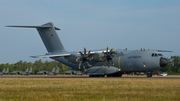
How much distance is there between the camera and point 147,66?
3744 cm

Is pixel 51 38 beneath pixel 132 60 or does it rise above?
above

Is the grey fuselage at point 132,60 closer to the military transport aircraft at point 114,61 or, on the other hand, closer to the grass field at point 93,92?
the military transport aircraft at point 114,61

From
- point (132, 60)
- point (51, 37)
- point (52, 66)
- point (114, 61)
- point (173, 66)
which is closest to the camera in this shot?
point (132, 60)

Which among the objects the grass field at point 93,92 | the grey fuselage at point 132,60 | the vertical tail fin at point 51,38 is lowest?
the grass field at point 93,92

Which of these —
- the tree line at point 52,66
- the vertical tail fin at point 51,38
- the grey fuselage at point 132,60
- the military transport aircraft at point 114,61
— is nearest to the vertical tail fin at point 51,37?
the vertical tail fin at point 51,38

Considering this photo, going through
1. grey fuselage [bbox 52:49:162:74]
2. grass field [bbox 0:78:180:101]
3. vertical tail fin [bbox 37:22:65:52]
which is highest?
vertical tail fin [bbox 37:22:65:52]

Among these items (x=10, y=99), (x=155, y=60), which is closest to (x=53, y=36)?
(x=155, y=60)

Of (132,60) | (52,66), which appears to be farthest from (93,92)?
(52,66)

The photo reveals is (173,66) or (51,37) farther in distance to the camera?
(173,66)

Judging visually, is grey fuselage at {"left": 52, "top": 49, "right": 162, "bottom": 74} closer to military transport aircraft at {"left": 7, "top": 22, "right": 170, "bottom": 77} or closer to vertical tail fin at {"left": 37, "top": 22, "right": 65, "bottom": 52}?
military transport aircraft at {"left": 7, "top": 22, "right": 170, "bottom": 77}

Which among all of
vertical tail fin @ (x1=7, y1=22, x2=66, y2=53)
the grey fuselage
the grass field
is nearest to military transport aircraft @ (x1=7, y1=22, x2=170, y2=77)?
the grey fuselage

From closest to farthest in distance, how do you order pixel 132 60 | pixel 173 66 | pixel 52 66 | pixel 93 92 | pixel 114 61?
pixel 93 92
pixel 132 60
pixel 114 61
pixel 173 66
pixel 52 66

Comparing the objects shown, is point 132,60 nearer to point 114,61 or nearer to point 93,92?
point 114,61

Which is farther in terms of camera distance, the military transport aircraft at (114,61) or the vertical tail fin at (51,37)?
the vertical tail fin at (51,37)
